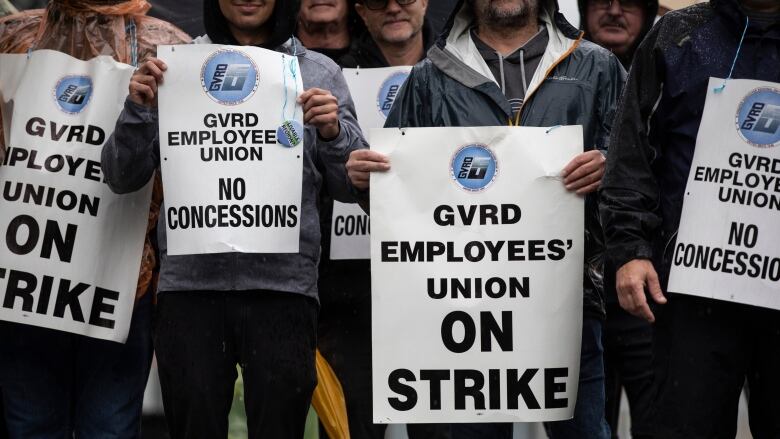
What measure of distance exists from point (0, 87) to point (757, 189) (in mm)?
2950

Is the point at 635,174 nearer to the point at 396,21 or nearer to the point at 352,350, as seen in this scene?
the point at 352,350

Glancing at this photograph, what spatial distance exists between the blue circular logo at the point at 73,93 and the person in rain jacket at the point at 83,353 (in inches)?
5.3

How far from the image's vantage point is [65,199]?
6379mm

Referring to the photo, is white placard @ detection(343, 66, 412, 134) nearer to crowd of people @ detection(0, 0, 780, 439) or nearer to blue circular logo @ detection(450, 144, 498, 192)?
crowd of people @ detection(0, 0, 780, 439)

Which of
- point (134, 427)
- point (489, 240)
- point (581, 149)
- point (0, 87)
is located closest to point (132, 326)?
point (134, 427)

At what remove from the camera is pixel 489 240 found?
5961mm

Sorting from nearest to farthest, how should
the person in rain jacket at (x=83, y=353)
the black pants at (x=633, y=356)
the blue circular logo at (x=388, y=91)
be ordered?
the person in rain jacket at (x=83, y=353) → the black pants at (x=633, y=356) → the blue circular logo at (x=388, y=91)

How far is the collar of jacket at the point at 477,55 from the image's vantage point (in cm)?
616

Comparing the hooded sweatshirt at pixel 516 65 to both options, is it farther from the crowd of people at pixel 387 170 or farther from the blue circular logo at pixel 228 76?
the blue circular logo at pixel 228 76

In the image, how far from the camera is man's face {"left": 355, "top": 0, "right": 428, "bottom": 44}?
297 inches

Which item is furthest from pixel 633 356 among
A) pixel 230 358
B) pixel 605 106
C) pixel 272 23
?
pixel 272 23

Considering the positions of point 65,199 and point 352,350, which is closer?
point 65,199

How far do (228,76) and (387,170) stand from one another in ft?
2.25

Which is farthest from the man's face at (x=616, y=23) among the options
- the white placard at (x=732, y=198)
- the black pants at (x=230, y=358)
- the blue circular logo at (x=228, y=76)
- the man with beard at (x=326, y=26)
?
the black pants at (x=230, y=358)
